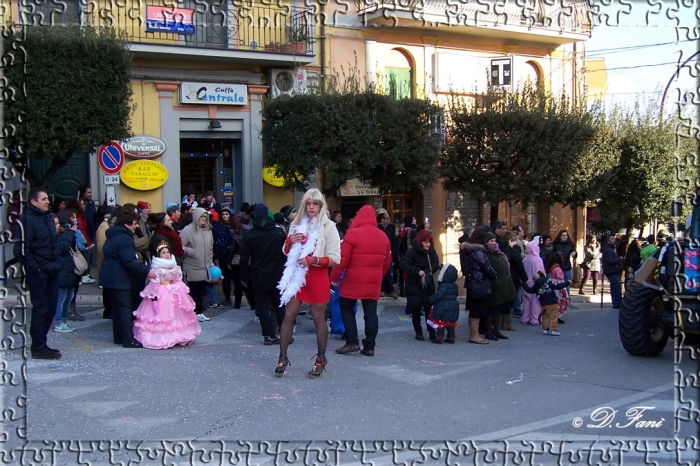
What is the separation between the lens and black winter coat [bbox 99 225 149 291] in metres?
8.88

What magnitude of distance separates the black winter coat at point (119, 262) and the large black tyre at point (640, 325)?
6.00 meters

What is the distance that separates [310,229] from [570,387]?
3214mm

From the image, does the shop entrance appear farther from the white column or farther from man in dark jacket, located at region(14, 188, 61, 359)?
man in dark jacket, located at region(14, 188, 61, 359)

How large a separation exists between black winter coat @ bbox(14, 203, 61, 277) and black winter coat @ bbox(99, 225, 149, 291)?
914mm

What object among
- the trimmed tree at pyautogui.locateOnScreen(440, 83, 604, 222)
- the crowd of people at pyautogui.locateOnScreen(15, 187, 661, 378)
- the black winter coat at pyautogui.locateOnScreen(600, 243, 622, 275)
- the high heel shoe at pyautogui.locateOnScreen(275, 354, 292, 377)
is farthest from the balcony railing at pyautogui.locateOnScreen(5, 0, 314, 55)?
the high heel shoe at pyautogui.locateOnScreen(275, 354, 292, 377)

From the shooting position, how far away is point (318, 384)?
7594 mm

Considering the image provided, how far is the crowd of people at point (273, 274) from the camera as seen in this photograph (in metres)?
7.83

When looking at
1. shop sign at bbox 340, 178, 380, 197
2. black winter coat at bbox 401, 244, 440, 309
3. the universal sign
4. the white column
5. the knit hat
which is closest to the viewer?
→ the knit hat

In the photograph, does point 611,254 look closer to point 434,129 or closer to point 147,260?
point 434,129

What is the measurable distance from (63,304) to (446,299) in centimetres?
527

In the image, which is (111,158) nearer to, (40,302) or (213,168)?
(213,168)

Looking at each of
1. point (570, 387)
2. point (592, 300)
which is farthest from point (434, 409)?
point (592, 300)

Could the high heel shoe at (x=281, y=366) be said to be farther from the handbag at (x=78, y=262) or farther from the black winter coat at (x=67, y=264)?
the handbag at (x=78, y=262)

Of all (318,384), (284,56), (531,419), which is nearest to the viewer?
(531,419)
